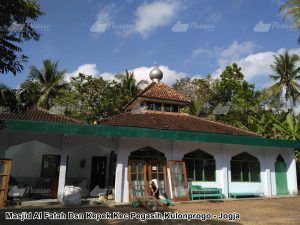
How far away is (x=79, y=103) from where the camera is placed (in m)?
27.0

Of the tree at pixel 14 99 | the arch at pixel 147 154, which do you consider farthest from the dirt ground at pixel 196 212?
the tree at pixel 14 99

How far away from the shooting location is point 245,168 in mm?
Answer: 16188

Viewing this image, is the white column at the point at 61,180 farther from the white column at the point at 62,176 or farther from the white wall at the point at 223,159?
the white wall at the point at 223,159

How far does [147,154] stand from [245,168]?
6.55m

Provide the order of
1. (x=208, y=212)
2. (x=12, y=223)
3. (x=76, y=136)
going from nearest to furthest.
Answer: (x=12, y=223) < (x=208, y=212) < (x=76, y=136)

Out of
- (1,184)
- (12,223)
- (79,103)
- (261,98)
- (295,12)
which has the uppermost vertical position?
(295,12)

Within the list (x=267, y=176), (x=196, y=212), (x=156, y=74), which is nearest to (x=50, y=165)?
(x=196, y=212)

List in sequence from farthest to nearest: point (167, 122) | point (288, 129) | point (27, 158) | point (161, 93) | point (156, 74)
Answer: point (156, 74), point (288, 129), point (161, 93), point (167, 122), point (27, 158)

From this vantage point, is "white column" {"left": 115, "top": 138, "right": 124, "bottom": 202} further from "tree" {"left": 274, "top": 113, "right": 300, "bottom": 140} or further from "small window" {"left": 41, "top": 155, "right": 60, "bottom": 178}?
"tree" {"left": 274, "top": 113, "right": 300, "bottom": 140}

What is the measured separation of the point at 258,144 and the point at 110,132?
353 inches

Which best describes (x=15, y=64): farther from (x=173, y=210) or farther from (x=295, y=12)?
(x=295, y=12)

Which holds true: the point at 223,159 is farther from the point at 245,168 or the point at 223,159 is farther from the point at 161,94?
the point at 161,94

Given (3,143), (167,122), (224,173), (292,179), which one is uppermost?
(167,122)

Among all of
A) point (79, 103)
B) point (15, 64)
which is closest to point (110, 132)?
point (15, 64)
